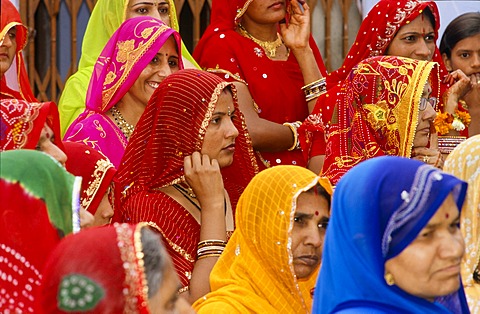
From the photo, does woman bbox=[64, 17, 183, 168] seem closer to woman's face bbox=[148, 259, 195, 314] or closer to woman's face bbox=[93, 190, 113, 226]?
woman's face bbox=[93, 190, 113, 226]

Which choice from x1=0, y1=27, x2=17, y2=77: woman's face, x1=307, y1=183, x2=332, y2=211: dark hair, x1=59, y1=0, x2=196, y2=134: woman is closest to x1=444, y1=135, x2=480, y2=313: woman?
x1=307, y1=183, x2=332, y2=211: dark hair

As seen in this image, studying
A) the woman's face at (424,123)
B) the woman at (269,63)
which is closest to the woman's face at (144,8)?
the woman at (269,63)

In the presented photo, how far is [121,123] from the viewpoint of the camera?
6.38m

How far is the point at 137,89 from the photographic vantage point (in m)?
6.41

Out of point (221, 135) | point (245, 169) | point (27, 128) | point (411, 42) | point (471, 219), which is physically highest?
point (27, 128)

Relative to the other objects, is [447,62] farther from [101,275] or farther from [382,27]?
[101,275]

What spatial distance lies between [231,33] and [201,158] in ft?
4.08

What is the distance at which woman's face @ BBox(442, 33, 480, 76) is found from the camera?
7281mm

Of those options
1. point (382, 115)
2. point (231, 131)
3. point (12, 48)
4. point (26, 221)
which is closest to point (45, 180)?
point (26, 221)

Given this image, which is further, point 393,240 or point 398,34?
point 398,34

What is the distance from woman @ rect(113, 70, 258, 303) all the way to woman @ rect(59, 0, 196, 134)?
120 cm

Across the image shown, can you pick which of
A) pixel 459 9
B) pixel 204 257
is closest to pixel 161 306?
pixel 204 257

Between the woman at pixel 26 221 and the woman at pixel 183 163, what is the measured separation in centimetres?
151

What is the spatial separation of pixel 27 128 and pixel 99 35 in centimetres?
234
